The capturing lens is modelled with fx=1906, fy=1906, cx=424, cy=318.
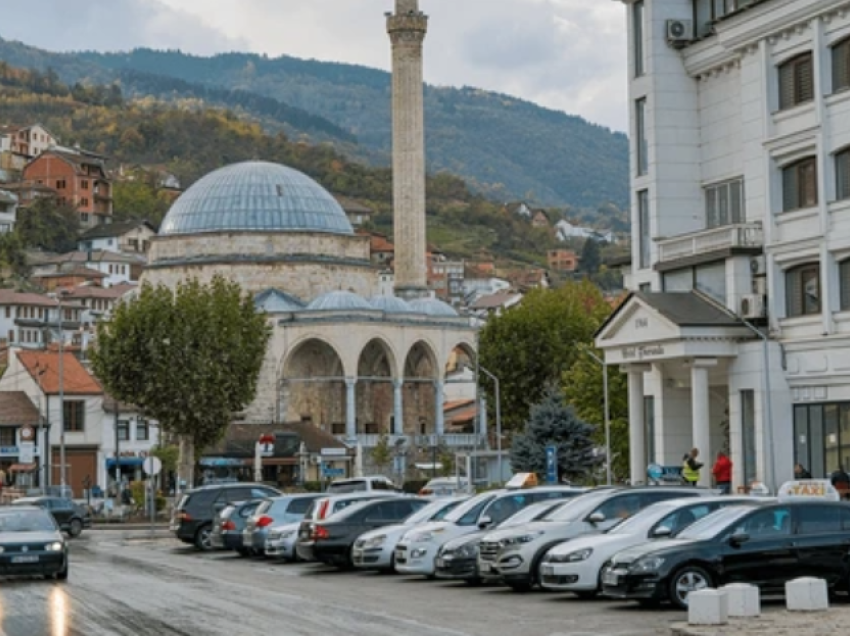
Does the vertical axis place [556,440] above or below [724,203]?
below

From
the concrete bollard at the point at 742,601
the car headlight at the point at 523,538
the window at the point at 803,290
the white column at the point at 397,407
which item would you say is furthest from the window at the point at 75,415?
the concrete bollard at the point at 742,601

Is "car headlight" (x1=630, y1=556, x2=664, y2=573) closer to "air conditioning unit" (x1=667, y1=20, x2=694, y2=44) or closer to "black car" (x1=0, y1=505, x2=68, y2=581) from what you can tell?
"black car" (x1=0, y1=505, x2=68, y2=581)

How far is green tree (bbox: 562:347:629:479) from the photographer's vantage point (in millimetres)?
67438

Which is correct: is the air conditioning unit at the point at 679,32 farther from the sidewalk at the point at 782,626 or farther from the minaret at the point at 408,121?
the minaret at the point at 408,121

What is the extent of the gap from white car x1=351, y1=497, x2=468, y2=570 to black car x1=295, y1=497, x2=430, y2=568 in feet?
3.24

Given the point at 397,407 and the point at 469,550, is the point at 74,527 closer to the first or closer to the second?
the point at 469,550

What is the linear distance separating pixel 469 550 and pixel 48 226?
164 m

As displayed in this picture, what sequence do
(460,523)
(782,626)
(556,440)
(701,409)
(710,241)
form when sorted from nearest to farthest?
(782,626), (460,523), (701,409), (710,241), (556,440)

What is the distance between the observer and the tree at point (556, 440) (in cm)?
5869

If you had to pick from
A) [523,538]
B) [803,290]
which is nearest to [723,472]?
[803,290]

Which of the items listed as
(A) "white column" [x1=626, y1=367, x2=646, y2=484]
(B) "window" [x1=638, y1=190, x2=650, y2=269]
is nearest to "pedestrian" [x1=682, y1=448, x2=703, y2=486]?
(A) "white column" [x1=626, y1=367, x2=646, y2=484]

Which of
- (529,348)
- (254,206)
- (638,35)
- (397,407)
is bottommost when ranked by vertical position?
(397,407)

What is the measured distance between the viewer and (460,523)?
95.9ft

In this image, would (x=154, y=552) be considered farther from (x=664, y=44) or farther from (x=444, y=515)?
(x=664, y=44)
